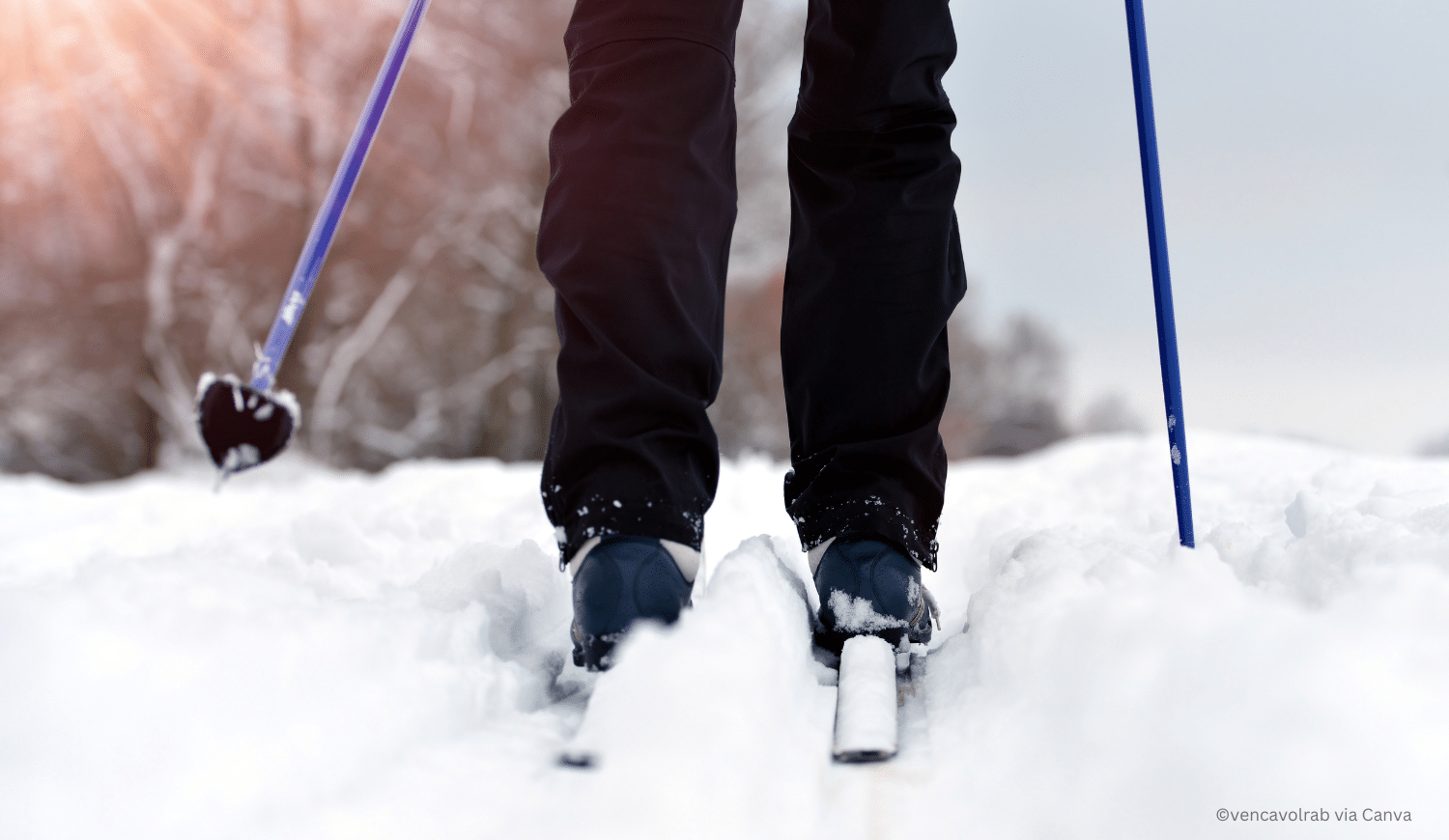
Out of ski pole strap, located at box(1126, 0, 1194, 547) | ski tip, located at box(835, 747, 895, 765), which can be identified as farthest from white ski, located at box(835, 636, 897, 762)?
ski pole strap, located at box(1126, 0, 1194, 547)

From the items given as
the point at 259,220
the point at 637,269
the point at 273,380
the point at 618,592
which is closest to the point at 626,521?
the point at 618,592

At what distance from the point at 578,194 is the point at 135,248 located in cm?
763

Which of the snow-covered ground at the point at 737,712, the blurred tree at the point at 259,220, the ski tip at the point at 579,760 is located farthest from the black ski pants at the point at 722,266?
the blurred tree at the point at 259,220

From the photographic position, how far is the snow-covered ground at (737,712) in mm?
Answer: 462

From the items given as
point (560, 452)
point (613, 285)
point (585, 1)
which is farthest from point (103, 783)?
point (585, 1)

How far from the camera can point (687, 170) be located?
880 millimetres

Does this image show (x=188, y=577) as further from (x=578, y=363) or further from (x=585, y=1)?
(x=585, y=1)

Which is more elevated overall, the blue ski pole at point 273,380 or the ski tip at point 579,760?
the blue ski pole at point 273,380

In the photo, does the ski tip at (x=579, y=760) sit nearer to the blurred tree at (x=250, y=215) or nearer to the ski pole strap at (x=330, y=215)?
the ski pole strap at (x=330, y=215)

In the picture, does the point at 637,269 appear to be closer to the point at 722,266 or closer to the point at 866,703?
the point at 722,266

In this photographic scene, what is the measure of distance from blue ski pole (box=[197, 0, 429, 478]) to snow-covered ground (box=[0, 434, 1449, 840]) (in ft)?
1.00

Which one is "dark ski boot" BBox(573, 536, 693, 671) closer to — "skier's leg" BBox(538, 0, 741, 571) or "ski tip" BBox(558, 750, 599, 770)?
"skier's leg" BBox(538, 0, 741, 571)

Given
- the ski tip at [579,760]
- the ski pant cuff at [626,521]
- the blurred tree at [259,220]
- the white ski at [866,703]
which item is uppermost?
the blurred tree at [259,220]

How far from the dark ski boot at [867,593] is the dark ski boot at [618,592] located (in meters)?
0.18
